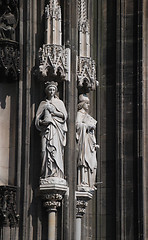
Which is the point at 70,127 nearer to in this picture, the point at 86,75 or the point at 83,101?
the point at 83,101

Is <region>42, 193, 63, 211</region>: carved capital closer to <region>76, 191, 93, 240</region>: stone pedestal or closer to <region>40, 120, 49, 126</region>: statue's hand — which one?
<region>76, 191, 93, 240</region>: stone pedestal

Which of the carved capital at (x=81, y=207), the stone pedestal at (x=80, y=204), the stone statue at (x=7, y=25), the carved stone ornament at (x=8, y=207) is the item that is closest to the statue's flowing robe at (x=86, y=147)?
the stone pedestal at (x=80, y=204)

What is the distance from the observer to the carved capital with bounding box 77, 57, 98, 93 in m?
36.9

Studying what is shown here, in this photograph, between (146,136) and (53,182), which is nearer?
(53,182)

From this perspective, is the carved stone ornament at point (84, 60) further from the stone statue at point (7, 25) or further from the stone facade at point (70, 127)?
the stone statue at point (7, 25)

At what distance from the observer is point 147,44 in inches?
1591

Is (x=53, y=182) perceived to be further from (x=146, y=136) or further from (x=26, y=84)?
(x=146, y=136)

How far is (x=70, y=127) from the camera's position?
1421 inches

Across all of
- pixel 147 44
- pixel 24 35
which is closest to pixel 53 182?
pixel 24 35

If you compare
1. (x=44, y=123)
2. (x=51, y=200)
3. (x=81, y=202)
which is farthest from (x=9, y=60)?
(x=81, y=202)

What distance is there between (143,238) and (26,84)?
17.3 feet

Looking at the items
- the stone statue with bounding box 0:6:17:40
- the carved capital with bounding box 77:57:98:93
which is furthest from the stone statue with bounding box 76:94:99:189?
the stone statue with bounding box 0:6:17:40

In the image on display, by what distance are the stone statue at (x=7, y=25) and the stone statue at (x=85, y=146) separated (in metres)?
2.25

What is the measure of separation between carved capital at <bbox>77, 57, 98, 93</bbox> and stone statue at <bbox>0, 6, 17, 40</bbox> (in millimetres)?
1709
